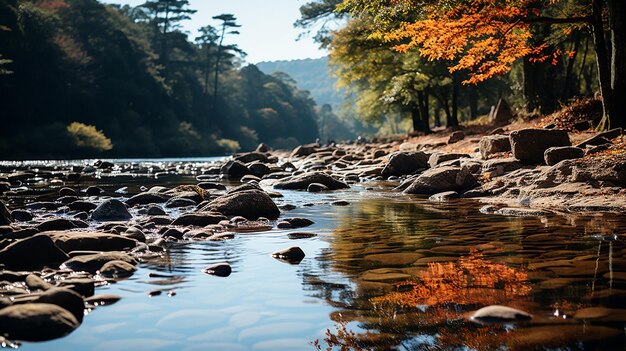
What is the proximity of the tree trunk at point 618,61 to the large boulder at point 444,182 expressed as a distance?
381cm

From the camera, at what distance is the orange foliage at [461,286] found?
3645 millimetres

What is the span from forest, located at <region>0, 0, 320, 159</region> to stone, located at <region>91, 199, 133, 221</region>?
991 inches

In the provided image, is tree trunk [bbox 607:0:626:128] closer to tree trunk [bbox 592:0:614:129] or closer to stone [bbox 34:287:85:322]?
tree trunk [bbox 592:0:614:129]

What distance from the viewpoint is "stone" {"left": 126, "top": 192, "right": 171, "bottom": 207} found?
32.9ft

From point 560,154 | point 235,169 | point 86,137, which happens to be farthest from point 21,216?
point 86,137

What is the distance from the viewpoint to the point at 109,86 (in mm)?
52562

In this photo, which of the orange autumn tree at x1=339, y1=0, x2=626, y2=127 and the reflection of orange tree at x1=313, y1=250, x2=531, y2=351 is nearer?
the reflection of orange tree at x1=313, y1=250, x2=531, y2=351

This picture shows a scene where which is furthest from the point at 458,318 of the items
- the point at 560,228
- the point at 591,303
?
the point at 560,228

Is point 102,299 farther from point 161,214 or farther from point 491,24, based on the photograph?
point 491,24

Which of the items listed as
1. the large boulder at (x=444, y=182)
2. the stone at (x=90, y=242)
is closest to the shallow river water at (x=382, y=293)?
the stone at (x=90, y=242)

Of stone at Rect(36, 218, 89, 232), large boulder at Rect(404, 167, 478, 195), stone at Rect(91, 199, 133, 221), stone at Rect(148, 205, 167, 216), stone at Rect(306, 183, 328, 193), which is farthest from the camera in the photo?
stone at Rect(306, 183, 328, 193)

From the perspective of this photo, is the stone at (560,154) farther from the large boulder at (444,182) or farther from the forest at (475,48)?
the forest at (475,48)

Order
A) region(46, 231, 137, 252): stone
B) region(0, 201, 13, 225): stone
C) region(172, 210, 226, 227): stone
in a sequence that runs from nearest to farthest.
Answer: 1. region(46, 231, 137, 252): stone
2. region(0, 201, 13, 225): stone
3. region(172, 210, 226, 227): stone

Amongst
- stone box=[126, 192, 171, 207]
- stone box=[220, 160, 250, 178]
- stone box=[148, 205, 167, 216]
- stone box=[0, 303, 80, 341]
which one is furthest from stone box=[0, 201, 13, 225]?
stone box=[220, 160, 250, 178]
